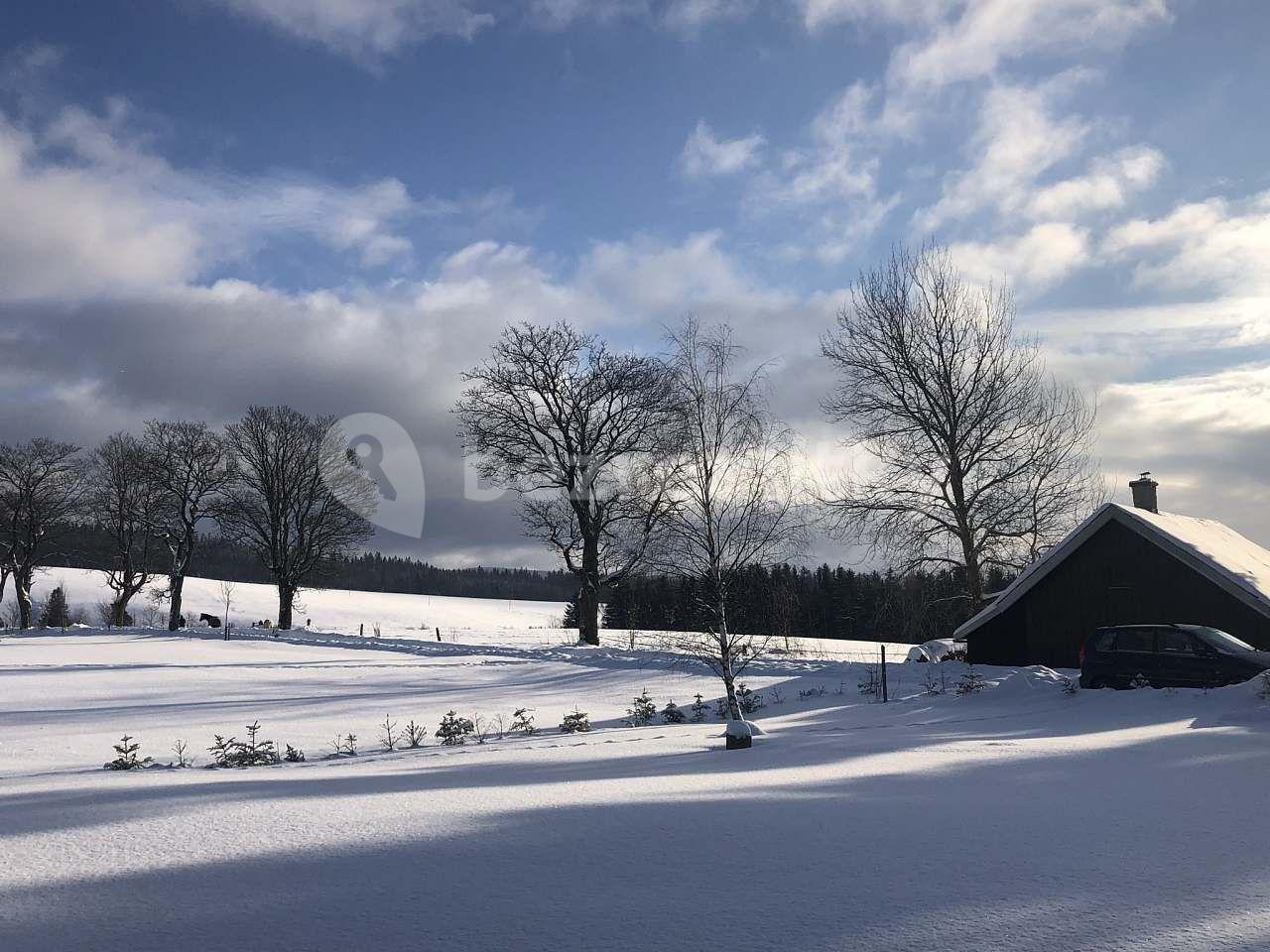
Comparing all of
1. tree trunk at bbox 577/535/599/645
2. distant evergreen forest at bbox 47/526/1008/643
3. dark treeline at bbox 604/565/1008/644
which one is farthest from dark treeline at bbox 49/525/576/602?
tree trunk at bbox 577/535/599/645

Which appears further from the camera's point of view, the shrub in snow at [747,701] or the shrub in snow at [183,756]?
the shrub in snow at [747,701]

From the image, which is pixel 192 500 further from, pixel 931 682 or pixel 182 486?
pixel 931 682

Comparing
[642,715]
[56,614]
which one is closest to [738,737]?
[642,715]

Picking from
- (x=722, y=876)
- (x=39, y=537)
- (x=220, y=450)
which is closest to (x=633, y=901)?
(x=722, y=876)

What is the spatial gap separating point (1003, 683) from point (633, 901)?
52.7ft

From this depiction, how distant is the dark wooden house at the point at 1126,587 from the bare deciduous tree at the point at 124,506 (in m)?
44.7

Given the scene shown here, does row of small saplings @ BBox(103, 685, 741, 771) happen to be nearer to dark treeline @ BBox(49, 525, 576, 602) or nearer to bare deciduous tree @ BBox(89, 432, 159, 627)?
bare deciduous tree @ BBox(89, 432, 159, 627)

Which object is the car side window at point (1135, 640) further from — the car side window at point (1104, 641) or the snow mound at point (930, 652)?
the snow mound at point (930, 652)

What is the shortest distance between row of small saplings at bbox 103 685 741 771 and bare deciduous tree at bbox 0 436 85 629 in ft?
144

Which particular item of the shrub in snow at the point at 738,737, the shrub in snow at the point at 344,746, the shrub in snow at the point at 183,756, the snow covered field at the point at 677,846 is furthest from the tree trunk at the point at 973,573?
the shrub in snow at the point at 183,756

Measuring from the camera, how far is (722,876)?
4.57 meters

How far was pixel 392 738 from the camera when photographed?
15109 mm

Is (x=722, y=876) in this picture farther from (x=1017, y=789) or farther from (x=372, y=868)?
(x=1017, y=789)

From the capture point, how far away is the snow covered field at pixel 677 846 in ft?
12.5
